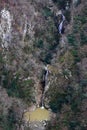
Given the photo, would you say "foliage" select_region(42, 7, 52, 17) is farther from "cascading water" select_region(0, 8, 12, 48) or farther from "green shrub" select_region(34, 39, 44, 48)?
"cascading water" select_region(0, 8, 12, 48)

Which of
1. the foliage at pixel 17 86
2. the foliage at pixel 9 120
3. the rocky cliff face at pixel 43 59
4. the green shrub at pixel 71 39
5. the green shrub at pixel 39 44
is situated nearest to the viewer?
the foliage at pixel 9 120

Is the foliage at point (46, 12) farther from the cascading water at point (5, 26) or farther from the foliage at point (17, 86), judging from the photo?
the foliage at point (17, 86)

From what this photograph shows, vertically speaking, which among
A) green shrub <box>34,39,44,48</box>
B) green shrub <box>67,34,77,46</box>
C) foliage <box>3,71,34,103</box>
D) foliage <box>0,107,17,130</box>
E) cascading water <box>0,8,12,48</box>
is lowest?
foliage <box>0,107,17,130</box>

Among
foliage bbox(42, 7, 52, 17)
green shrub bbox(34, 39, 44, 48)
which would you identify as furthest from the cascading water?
foliage bbox(42, 7, 52, 17)

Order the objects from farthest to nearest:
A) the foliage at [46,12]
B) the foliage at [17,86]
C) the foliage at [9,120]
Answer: the foliage at [46,12] → the foliage at [17,86] → the foliage at [9,120]

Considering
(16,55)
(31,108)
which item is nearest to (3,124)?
(31,108)

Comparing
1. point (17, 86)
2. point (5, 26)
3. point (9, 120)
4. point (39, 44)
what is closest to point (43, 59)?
point (39, 44)

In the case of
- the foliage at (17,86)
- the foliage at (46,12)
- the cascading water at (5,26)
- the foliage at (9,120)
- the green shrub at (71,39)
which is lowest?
the foliage at (9,120)

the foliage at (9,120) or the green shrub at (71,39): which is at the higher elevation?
the green shrub at (71,39)

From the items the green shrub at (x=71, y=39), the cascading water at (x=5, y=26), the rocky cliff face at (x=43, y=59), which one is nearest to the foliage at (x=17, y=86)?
the rocky cliff face at (x=43, y=59)
